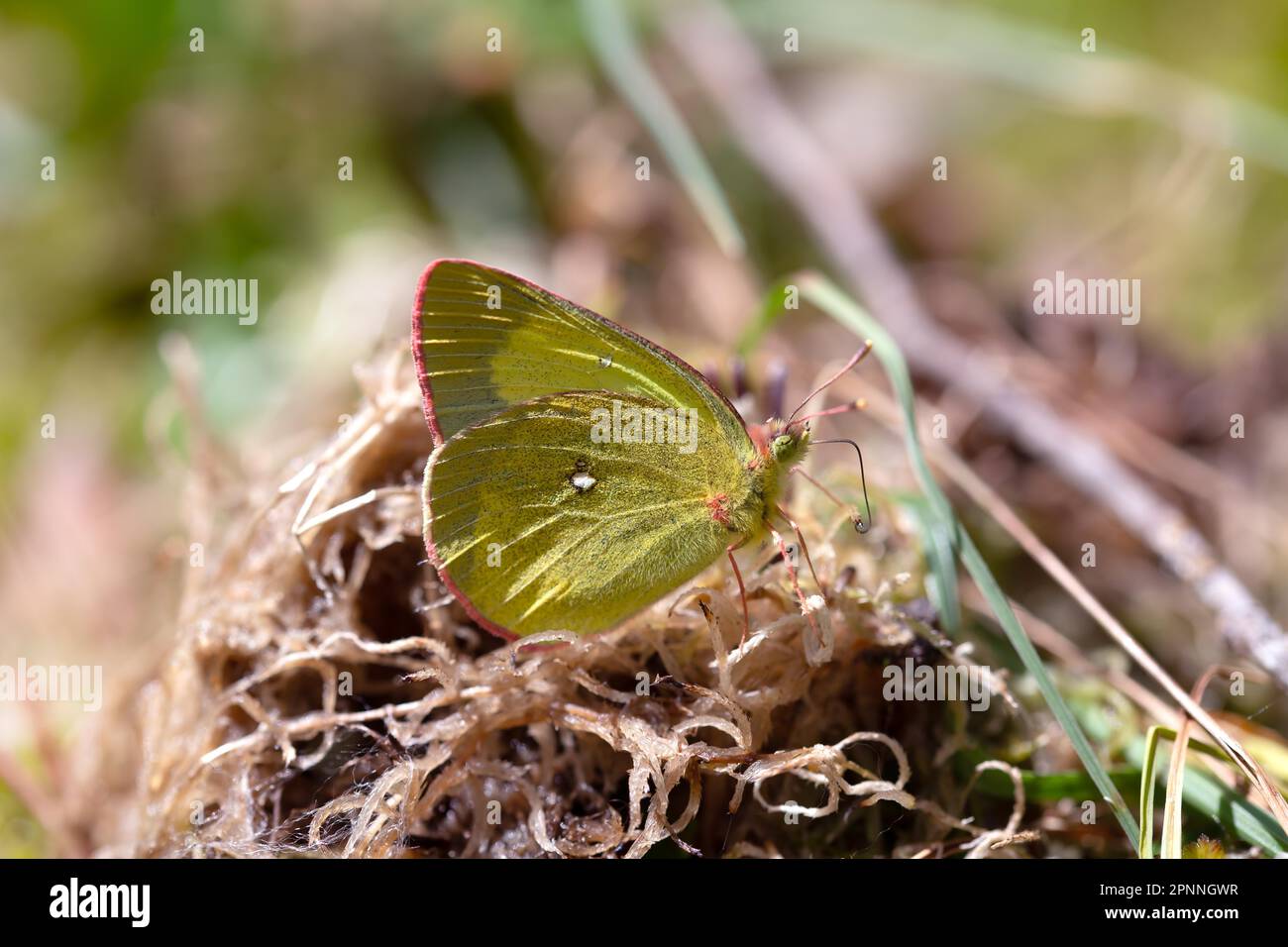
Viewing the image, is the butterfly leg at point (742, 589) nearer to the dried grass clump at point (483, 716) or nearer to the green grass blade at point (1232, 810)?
the dried grass clump at point (483, 716)

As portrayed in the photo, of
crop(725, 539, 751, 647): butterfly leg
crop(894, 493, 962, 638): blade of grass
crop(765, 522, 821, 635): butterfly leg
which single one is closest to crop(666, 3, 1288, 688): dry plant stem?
crop(894, 493, 962, 638): blade of grass

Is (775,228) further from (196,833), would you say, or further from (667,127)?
(196,833)

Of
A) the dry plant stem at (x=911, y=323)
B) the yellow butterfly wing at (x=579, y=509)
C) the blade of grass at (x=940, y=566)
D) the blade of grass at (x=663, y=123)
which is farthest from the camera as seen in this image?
the blade of grass at (x=663, y=123)

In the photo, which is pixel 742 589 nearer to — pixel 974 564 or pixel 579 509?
pixel 579 509

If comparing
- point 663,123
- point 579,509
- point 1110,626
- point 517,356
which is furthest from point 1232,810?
point 663,123

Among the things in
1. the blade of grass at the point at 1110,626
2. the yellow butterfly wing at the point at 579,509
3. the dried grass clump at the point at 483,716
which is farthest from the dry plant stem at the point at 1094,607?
the yellow butterfly wing at the point at 579,509
